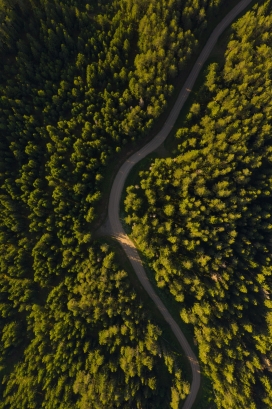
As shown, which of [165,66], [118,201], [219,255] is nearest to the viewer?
[165,66]

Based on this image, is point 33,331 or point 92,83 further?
point 33,331

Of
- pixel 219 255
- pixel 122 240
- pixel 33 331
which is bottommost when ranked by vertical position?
pixel 33 331

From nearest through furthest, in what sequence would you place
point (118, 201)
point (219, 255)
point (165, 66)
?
point (165, 66), point (219, 255), point (118, 201)

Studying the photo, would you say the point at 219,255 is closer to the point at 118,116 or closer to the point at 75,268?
the point at 75,268

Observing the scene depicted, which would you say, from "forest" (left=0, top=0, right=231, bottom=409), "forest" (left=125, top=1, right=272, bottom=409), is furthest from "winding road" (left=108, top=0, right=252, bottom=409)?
"forest" (left=0, top=0, right=231, bottom=409)

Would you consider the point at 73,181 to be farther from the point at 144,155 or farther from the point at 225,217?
the point at 225,217

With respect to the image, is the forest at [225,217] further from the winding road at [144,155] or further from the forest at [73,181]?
the forest at [73,181]

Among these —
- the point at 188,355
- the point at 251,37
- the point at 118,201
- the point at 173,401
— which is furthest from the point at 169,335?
the point at 251,37

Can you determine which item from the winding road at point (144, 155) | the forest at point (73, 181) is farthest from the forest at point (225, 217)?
the forest at point (73, 181)
